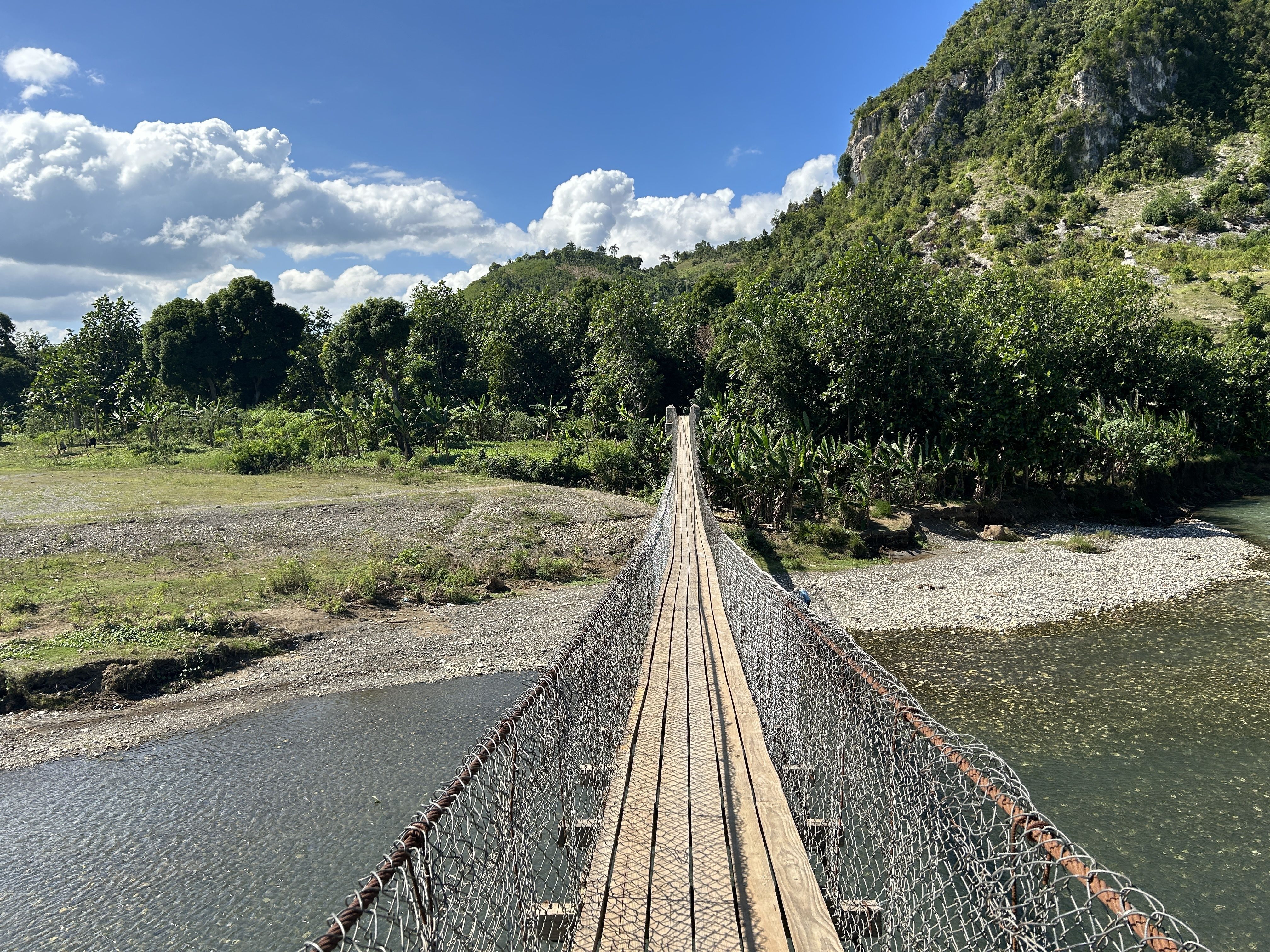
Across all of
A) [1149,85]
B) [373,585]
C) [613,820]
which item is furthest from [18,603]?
[1149,85]

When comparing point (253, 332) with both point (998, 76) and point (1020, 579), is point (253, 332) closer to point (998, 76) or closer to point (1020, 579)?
point (1020, 579)

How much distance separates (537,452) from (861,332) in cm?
1154

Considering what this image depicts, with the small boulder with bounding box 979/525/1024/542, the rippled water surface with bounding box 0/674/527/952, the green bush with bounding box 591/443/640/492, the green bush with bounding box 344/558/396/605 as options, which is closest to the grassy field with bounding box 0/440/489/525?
the green bush with bounding box 591/443/640/492

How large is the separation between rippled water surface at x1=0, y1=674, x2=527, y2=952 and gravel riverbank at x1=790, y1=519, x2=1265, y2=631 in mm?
7042

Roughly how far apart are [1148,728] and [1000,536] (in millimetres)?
9193

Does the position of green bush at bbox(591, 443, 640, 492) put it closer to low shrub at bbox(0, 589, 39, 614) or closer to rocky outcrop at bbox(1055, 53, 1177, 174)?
low shrub at bbox(0, 589, 39, 614)

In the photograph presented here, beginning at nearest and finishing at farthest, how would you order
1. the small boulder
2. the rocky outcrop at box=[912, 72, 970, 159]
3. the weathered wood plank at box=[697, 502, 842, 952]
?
the weathered wood plank at box=[697, 502, 842, 952] < the small boulder < the rocky outcrop at box=[912, 72, 970, 159]

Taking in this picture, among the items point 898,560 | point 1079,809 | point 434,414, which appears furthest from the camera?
point 434,414

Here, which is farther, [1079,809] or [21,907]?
[1079,809]

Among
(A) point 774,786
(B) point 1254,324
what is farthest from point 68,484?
(B) point 1254,324

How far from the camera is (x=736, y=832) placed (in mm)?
3439

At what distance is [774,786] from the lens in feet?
12.6

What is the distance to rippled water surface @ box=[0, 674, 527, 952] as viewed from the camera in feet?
16.7

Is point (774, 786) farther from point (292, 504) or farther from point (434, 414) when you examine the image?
point (434, 414)
